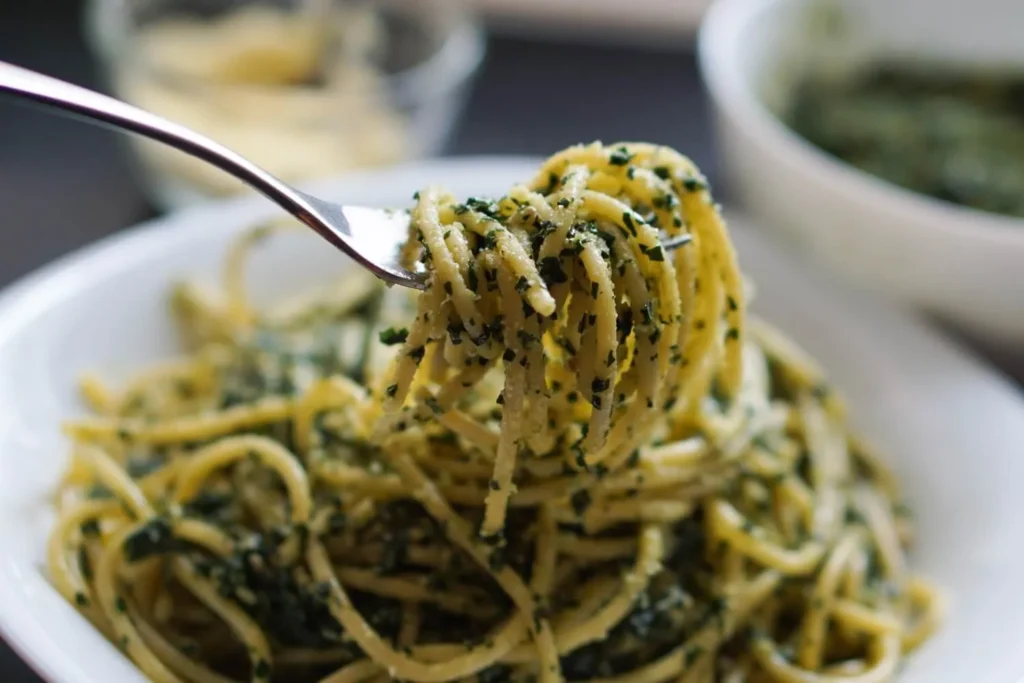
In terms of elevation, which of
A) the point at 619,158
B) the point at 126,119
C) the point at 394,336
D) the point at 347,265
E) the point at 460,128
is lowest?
the point at 460,128

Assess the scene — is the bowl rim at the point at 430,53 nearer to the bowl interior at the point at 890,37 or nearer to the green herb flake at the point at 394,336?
the bowl interior at the point at 890,37

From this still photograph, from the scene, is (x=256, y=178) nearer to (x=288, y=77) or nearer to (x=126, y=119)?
(x=126, y=119)

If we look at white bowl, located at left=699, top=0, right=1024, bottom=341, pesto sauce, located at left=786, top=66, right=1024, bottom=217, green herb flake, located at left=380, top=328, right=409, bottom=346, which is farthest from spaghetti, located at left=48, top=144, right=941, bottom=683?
pesto sauce, located at left=786, top=66, right=1024, bottom=217

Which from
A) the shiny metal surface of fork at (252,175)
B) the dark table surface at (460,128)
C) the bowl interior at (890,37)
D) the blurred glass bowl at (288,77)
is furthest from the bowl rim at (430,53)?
the shiny metal surface of fork at (252,175)

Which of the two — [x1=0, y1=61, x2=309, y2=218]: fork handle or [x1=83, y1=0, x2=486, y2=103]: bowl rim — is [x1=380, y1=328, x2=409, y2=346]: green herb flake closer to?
[x1=0, y1=61, x2=309, y2=218]: fork handle

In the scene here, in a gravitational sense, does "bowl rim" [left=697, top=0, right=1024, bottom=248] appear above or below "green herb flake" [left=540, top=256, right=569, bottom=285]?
below

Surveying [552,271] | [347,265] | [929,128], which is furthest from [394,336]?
[929,128]

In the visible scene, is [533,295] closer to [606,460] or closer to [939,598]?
[606,460]
